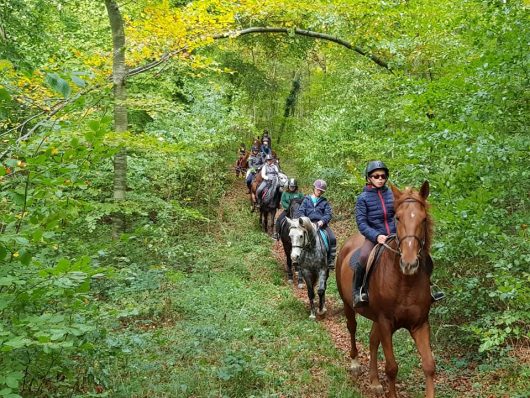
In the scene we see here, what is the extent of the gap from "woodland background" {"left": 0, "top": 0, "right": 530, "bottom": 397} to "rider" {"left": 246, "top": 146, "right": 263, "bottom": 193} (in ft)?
26.7

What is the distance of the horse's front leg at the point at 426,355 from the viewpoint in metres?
5.09

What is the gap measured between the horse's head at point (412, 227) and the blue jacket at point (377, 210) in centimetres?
95

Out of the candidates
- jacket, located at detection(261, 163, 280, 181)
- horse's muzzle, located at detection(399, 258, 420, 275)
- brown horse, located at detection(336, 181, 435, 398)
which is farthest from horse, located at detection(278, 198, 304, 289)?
horse's muzzle, located at detection(399, 258, 420, 275)

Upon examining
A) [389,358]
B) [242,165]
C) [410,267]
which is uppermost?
[242,165]

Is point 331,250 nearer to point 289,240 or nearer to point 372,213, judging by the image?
point 289,240

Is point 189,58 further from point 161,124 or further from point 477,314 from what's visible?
point 477,314

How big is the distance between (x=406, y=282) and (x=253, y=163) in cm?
1949

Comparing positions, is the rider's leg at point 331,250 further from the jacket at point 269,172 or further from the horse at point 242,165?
the horse at point 242,165

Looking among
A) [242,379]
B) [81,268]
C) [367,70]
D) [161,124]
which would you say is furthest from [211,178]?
[81,268]

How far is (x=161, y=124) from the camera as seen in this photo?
47.0ft

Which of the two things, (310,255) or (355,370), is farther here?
(310,255)

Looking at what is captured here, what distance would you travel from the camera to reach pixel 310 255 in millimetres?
10352

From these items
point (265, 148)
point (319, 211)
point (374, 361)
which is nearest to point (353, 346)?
point (374, 361)

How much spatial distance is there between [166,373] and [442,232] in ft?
15.6
